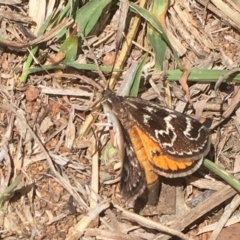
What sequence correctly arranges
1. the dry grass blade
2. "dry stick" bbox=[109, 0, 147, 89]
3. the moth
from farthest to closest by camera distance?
1. "dry stick" bbox=[109, 0, 147, 89]
2. the dry grass blade
3. the moth

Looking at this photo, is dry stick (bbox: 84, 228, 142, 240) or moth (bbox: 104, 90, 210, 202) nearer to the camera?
moth (bbox: 104, 90, 210, 202)

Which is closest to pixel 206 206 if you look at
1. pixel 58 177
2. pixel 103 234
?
pixel 103 234

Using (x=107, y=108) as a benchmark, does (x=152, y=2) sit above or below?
above

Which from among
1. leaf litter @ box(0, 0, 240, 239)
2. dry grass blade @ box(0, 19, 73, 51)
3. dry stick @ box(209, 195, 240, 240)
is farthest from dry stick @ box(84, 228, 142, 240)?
dry grass blade @ box(0, 19, 73, 51)

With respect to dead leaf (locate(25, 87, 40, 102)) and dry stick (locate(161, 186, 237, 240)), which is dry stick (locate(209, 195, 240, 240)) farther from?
dead leaf (locate(25, 87, 40, 102))

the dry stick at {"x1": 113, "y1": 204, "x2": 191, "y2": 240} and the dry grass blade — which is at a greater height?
the dry grass blade

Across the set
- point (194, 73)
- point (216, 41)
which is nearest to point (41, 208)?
point (194, 73)

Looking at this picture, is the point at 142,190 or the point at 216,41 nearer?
the point at 142,190

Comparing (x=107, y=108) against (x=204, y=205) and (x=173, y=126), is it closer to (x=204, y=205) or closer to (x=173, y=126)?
(x=173, y=126)

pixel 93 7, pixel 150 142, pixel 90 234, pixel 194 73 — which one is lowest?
pixel 90 234
